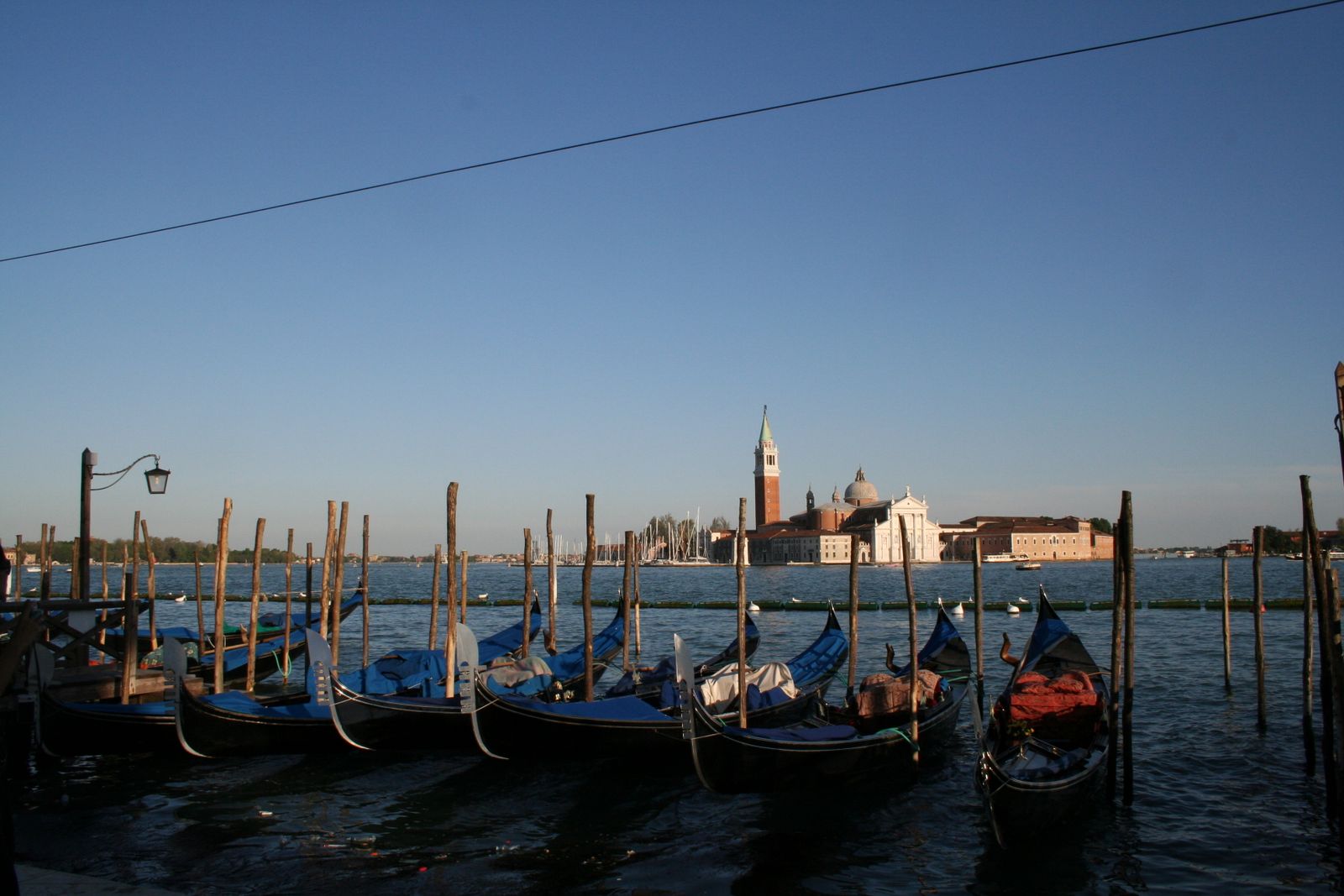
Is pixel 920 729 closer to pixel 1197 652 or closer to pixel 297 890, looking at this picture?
pixel 297 890

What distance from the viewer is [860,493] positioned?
10706 centimetres

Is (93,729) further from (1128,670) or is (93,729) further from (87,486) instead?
(1128,670)

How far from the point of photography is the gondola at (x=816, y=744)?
25.3 ft

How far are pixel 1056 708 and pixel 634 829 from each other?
3.88 m

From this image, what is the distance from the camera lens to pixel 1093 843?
734cm

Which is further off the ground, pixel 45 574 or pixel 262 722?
pixel 45 574

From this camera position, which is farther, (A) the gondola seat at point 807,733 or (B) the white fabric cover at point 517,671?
(B) the white fabric cover at point 517,671

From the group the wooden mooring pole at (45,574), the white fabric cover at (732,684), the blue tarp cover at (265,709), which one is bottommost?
the blue tarp cover at (265,709)

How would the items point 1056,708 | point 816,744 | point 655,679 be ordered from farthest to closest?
point 655,679
point 1056,708
point 816,744

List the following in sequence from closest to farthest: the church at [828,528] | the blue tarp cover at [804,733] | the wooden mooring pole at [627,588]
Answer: the blue tarp cover at [804,733] < the wooden mooring pole at [627,588] < the church at [828,528]

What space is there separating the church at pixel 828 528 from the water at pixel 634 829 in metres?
80.2

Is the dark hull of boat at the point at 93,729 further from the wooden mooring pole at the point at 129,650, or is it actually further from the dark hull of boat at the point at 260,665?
the dark hull of boat at the point at 260,665

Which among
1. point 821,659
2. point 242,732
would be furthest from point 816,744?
point 242,732

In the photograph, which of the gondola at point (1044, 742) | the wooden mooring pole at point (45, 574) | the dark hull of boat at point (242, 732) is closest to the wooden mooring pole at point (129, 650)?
the dark hull of boat at point (242, 732)
